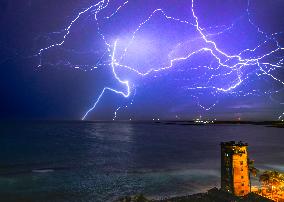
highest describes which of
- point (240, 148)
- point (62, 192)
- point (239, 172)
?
point (240, 148)

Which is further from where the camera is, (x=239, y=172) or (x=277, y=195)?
(x=277, y=195)

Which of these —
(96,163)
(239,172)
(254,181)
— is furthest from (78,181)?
(239,172)

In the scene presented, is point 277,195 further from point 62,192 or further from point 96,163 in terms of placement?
point 96,163

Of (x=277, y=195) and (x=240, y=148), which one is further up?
(x=240, y=148)

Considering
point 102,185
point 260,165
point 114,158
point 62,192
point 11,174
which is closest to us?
Result: point 62,192

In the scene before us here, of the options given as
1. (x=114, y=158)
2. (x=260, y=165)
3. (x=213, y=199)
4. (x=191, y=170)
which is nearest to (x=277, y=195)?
(x=213, y=199)

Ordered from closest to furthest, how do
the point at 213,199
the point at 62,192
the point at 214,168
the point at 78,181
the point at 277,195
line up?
the point at 213,199
the point at 277,195
the point at 62,192
the point at 78,181
the point at 214,168
